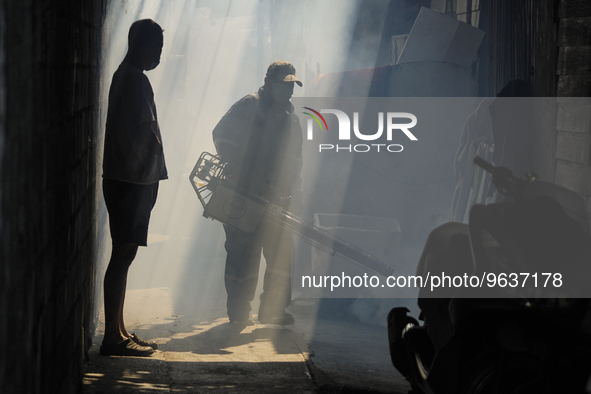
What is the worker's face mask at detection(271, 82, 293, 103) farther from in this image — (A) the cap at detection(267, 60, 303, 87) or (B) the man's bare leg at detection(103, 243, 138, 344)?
(B) the man's bare leg at detection(103, 243, 138, 344)

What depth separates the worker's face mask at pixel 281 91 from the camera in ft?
15.6

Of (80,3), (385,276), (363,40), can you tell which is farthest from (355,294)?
(363,40)

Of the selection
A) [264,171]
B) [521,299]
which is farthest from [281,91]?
[521,299]

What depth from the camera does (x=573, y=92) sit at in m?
2.81

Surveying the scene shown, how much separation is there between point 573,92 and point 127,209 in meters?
2.34

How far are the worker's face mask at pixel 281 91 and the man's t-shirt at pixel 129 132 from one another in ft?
5.63

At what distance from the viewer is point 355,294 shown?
5.66 meters

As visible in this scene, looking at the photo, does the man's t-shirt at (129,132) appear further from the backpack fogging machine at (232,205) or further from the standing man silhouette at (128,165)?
the backpack fogging machine at (232,205)

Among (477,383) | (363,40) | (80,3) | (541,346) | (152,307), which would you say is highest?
(363,40)

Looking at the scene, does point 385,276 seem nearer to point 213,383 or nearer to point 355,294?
point 355,294

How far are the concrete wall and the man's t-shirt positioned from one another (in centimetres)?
53

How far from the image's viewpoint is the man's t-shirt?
3.14 meters

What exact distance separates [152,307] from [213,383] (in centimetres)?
255

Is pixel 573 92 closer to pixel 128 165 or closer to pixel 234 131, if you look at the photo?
pixel 128 165
